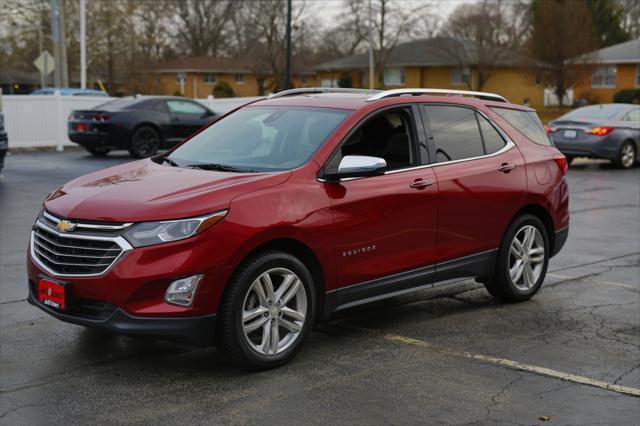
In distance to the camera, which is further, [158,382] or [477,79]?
[477,79]

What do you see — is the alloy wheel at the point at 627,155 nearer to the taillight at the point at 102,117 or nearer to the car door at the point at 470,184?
the taillight at the point at 102,117

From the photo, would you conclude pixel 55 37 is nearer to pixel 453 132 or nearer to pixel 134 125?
pixel 134 125

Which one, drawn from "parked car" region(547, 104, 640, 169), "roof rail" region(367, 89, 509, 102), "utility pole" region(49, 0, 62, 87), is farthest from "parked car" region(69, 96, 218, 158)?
"utility pole" region(49, 0, 62, 87)

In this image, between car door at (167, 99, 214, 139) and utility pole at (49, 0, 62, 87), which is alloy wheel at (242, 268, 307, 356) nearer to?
car door at (167, 99, 214, 139)

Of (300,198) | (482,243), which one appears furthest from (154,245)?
(482,243)

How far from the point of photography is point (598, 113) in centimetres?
2156

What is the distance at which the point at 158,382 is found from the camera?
532 centimetres

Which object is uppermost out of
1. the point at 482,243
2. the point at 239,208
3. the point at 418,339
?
the point at 239,208

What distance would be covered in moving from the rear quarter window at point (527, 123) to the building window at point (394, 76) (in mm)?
60632

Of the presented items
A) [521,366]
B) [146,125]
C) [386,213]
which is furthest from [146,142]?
[521,366]

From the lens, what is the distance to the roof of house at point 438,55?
61.8m

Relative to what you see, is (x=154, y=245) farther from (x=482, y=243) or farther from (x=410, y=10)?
(x=410, y=10)

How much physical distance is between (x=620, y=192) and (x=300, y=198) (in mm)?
12143

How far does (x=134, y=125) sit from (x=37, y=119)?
4463 mm
